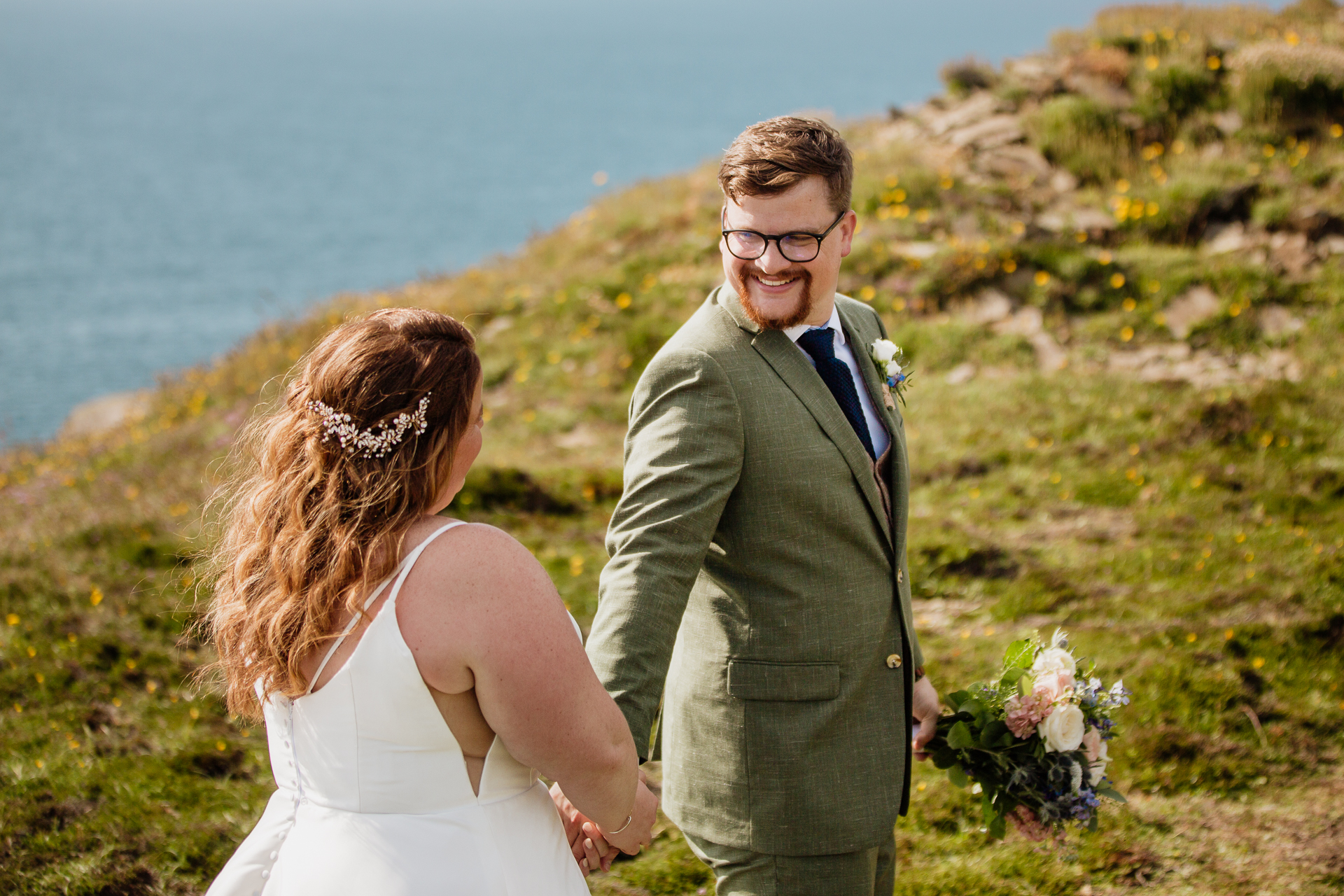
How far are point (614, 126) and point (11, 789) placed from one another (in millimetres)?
80804

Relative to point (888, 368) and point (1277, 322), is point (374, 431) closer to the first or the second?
point (888, 368)

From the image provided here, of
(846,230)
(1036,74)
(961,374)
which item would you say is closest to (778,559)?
(846,230)

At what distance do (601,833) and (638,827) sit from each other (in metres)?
0.08

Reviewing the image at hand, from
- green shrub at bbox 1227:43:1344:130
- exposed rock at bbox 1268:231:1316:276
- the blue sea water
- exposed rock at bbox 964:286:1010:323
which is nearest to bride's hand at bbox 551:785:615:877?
exposed rock at bbox 964:286:1010:323

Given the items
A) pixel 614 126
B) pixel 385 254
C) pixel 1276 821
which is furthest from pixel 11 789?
pixel 614 126

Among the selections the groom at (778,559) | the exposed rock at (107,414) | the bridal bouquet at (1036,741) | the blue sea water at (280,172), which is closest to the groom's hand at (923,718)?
the bridal bouquet at (1036,741)

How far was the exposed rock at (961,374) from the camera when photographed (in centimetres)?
821

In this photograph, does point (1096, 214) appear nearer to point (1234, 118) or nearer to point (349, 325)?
point (1234, 118)

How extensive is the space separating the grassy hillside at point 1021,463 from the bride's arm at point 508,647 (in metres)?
1.19

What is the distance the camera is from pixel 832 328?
2.77 meters

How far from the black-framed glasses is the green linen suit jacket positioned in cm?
14

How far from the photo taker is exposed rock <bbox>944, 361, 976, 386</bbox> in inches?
323

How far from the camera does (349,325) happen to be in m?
2.07

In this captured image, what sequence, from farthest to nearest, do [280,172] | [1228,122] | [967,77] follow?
[280,172]
[967,77]
[1228,122]
